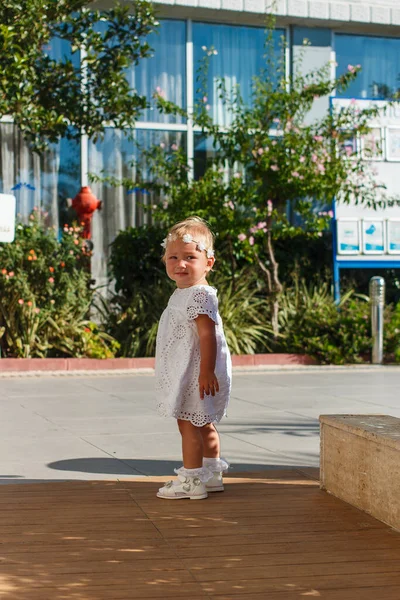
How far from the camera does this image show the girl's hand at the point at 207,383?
4977 mm

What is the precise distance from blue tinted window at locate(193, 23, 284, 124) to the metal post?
491 centimetres

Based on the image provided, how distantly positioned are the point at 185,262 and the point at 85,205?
1053cm

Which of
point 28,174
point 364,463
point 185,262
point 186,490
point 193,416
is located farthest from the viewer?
point 28,174

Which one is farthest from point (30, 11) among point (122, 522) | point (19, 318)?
point (122, 522)

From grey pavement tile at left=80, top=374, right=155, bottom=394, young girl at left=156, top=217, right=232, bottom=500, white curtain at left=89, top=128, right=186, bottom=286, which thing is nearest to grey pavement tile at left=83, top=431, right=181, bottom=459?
young girl at left=156, top=217, right=232, bottom=500

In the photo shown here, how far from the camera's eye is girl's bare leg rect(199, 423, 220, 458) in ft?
17.2

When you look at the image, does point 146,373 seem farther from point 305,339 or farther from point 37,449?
point 37,449

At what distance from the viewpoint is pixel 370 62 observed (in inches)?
696

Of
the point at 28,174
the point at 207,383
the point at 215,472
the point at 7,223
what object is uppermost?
the point at 28,174

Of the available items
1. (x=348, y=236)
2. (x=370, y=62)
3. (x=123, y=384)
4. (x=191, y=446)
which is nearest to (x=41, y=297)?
(x=123, y=384)

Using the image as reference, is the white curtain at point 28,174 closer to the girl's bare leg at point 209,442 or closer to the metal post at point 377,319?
the metal post at point 377,319

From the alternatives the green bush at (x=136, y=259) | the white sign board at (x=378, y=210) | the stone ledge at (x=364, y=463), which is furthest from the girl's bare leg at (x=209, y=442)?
the white sign board at (x=378, y=210)

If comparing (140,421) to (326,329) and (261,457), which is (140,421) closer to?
(261,457)

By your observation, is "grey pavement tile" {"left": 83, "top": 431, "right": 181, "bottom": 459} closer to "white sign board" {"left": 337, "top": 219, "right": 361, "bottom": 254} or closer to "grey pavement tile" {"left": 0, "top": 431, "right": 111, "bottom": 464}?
"grey pavement tile" {"left": 0, "top": 431, "right": 111, "bottom": 464}
